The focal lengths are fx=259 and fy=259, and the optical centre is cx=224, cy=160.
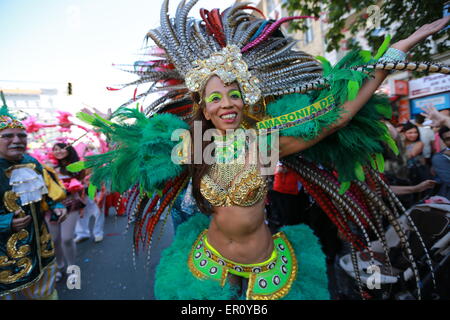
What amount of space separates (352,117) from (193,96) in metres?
0.97

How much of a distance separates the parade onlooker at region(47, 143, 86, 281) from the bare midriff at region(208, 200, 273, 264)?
303 cm

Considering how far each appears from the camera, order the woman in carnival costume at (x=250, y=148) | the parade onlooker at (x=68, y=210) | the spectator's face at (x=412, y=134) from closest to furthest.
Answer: the woman in carnival costume at (x=250, y=148) → the spectator's face at (x=412, y=134) → the parade onlooker at (x=68, y=210)

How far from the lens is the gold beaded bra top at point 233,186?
4.94 ft

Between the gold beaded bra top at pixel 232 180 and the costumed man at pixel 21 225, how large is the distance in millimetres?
1918

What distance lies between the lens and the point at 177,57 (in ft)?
5.63

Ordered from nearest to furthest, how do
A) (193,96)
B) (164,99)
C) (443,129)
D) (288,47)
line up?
(193,96) < (288,47) < (164,99) < (443,129)

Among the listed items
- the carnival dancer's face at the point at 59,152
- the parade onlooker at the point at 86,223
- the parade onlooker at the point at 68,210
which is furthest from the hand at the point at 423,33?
the parade onlooker at the point at 86,223

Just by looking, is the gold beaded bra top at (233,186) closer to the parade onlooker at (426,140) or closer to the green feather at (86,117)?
the green feather at (86,117)

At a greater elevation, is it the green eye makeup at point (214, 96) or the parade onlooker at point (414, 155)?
the green eye makeup at point (214, 96)

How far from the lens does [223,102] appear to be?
4.97 feet


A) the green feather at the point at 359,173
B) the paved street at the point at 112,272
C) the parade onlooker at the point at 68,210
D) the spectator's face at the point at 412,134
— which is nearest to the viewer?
the green feather at the point at 359,173
